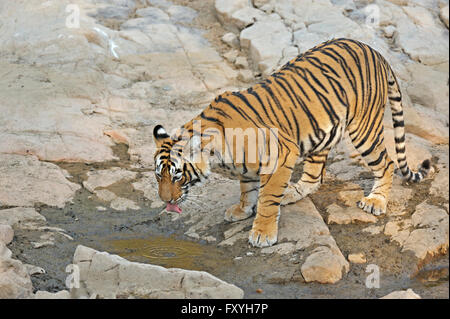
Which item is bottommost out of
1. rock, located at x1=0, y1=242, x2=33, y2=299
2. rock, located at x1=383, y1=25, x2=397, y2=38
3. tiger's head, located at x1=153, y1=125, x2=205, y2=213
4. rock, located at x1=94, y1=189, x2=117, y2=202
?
rock, located at x1=94, y1=189, x2=117, y2=202

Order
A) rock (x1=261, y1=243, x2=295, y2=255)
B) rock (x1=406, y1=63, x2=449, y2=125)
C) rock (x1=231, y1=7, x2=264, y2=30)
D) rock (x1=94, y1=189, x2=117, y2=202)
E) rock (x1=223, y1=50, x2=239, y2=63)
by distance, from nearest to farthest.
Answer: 1. rock (x1=261, y1=243, x2=295, y2=255)
2. rock (x1=94, y1=189, x2=117, y2=202)
3. rock (x1=406, y1=63, x2=449, y2=125)
4. rock (x1=223, y1=50, x2=239, y2=63)
5. rock (x1=231, y1=7, x2=264, y2=30)

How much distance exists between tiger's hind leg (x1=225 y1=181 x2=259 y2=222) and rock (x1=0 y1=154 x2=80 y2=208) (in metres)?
1.67

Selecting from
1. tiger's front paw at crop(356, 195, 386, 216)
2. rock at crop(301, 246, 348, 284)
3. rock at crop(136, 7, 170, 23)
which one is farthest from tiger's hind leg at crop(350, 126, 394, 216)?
rock at crop(136, 7, 170, 23)

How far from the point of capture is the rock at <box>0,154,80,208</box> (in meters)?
6.52

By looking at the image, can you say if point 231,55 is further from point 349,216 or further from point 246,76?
point 349,216

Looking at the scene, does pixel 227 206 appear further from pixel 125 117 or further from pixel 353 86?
pixel 125 117

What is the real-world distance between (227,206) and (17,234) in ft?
6.40

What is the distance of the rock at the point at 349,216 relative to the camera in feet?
20.1

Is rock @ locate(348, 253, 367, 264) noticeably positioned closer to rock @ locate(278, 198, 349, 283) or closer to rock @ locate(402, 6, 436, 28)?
rock @ locate(278, 198, 349, 283)

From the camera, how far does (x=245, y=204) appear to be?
6.12 metres

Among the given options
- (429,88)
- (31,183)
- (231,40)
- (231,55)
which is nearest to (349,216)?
(31,183)

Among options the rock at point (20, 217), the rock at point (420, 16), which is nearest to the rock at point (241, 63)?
the rock at point (420, 16)

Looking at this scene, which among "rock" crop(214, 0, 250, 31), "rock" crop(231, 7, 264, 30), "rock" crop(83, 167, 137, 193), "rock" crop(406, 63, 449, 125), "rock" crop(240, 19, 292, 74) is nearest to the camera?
"rock" crop(83, 167, 137, 193)

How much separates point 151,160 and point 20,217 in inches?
71.6
